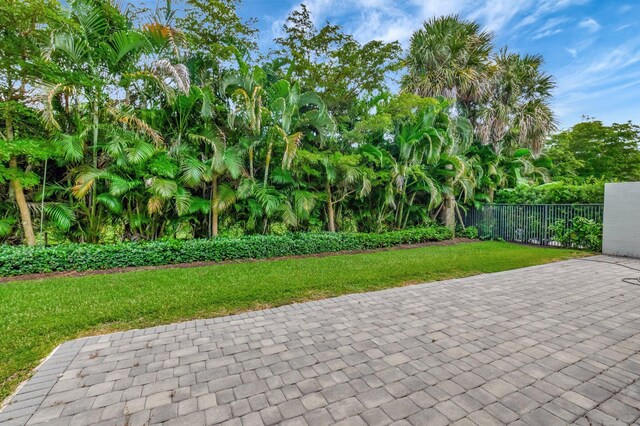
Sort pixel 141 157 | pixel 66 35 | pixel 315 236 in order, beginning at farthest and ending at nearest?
1. pixel 315 236
2. pixel 141 157
3. pixel 66 35

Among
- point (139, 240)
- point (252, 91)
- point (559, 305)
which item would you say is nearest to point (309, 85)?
point (252, 91)

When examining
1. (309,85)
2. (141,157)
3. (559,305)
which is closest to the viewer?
(559,305)

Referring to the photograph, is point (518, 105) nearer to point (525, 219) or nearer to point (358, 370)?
point (525, 219)

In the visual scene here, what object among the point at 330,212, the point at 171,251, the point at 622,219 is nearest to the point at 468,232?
the point at 622,219

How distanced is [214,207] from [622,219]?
10.3 m

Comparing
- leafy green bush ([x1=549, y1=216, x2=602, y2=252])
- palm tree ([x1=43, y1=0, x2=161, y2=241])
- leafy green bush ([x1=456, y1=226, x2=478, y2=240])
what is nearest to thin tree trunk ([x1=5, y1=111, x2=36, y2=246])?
palm tree ([x1=43, y1=0, x2=161, y2=241])

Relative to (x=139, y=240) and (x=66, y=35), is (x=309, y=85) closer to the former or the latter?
(x=66, y=35)

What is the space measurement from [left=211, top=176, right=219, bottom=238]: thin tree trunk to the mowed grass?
161 cm

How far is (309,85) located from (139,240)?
20.9 ft

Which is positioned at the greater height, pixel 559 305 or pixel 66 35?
pixel 66 35

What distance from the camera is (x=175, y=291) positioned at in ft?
14.7

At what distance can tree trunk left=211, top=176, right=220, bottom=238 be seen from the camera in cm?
733

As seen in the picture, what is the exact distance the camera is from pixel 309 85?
29.1 ft

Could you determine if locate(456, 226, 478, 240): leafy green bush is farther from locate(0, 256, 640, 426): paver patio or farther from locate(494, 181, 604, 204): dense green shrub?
locate(0, 256, 640, 426): paver patio
